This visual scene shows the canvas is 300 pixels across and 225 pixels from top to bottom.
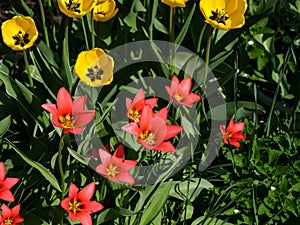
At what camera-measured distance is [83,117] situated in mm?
1686

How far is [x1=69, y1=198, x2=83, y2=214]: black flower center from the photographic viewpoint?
1.72 m

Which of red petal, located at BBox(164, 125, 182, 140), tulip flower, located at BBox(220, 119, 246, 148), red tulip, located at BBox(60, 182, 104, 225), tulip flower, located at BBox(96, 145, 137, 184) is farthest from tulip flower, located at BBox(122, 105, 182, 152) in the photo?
tulip flower, located at BBox(220, 119, 246, 148)

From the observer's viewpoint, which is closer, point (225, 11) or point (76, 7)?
point (76, 7)

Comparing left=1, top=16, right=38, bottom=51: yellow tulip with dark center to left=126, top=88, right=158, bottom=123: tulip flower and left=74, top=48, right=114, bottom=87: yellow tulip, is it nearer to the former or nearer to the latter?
left=74, top=48, right=114, bottom=87: yellow tulip

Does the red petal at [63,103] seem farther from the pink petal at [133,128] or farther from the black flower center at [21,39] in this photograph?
the black flower center at [21,39]

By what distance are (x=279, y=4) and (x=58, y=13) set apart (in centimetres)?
124

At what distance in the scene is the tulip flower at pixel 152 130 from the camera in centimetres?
169

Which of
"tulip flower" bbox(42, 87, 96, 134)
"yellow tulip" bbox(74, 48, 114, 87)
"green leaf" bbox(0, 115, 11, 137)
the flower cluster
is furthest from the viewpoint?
"green leaf" bbox(0, 115, 11, 137)

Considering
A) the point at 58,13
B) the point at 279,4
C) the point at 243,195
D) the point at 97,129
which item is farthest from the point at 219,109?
the point at 58,13

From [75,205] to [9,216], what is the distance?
0.21 metres

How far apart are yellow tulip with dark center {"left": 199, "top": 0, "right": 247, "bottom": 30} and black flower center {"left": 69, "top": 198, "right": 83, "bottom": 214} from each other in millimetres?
709

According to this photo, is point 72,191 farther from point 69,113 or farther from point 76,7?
point 76,7

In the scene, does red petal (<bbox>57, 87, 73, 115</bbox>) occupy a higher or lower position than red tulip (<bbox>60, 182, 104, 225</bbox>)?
higher

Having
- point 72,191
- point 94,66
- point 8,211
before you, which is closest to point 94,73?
point 94,66
